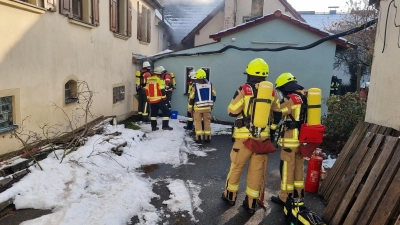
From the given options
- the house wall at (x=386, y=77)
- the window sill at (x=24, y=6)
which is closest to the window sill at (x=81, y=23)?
the window sill at (x=24, y=6)

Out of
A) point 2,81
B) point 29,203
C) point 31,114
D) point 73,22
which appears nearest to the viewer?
point 29,203

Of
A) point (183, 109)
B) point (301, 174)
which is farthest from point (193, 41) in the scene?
point (301, 174)

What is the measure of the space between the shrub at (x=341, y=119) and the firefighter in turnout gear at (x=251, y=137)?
3.92 metres

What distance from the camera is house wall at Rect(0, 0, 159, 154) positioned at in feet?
16.1

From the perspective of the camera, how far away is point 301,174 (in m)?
4.38

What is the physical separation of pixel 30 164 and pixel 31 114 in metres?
1.31

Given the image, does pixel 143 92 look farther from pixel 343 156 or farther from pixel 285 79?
pixel 343 156

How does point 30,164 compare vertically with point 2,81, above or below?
below

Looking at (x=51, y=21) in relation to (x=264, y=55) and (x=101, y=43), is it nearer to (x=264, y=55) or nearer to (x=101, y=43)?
(x=101, y=43)

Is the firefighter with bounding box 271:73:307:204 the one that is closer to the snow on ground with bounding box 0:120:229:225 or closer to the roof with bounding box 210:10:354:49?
the snow on ground with bounding box 0:120:229:225

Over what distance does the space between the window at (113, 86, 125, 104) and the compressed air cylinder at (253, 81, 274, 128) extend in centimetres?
724

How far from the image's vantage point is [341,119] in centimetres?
755

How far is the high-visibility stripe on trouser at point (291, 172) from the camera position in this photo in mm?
4277

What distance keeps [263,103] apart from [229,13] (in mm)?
14933
